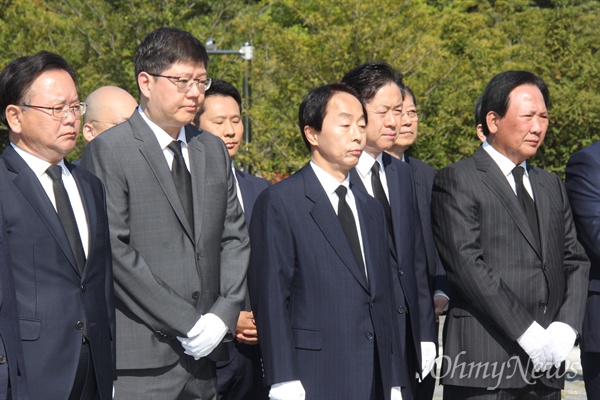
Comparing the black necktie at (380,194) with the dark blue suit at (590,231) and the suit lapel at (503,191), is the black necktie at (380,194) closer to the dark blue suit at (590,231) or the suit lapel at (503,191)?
the suit lapel at (503,191)

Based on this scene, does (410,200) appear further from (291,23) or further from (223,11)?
(291,23)

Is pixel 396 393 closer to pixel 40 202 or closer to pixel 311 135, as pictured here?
pixel 311 135

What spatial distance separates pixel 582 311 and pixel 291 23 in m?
30.3

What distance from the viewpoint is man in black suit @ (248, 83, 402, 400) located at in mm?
4699

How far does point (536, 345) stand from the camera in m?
5.25

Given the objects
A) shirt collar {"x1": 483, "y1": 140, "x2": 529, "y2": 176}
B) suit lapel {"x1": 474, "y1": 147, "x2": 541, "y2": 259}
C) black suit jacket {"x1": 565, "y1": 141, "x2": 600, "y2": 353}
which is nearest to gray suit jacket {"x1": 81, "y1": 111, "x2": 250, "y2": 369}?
suit lapel {"x1": 474, "y1": 147, "x2": 541, "y2": 259}

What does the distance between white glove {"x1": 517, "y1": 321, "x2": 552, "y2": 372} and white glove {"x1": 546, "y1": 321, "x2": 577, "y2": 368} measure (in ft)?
0.11

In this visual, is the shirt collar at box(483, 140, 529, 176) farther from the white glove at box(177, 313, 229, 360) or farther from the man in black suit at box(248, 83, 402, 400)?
the white glove at box(177, 313, 229, 360)

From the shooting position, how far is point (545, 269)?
5441mm

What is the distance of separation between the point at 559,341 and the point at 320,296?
1534 mm

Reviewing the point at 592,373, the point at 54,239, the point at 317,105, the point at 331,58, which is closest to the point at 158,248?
the point at 54,239

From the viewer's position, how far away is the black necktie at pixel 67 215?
4.16 meters

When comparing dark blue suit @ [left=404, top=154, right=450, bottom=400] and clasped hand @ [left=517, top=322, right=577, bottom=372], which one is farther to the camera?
dark blue suit @ [left=404, top=154, right=450, bottom=400]

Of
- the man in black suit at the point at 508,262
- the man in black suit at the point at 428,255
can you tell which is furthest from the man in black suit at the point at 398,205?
the man in black suit at the point at 428,255
